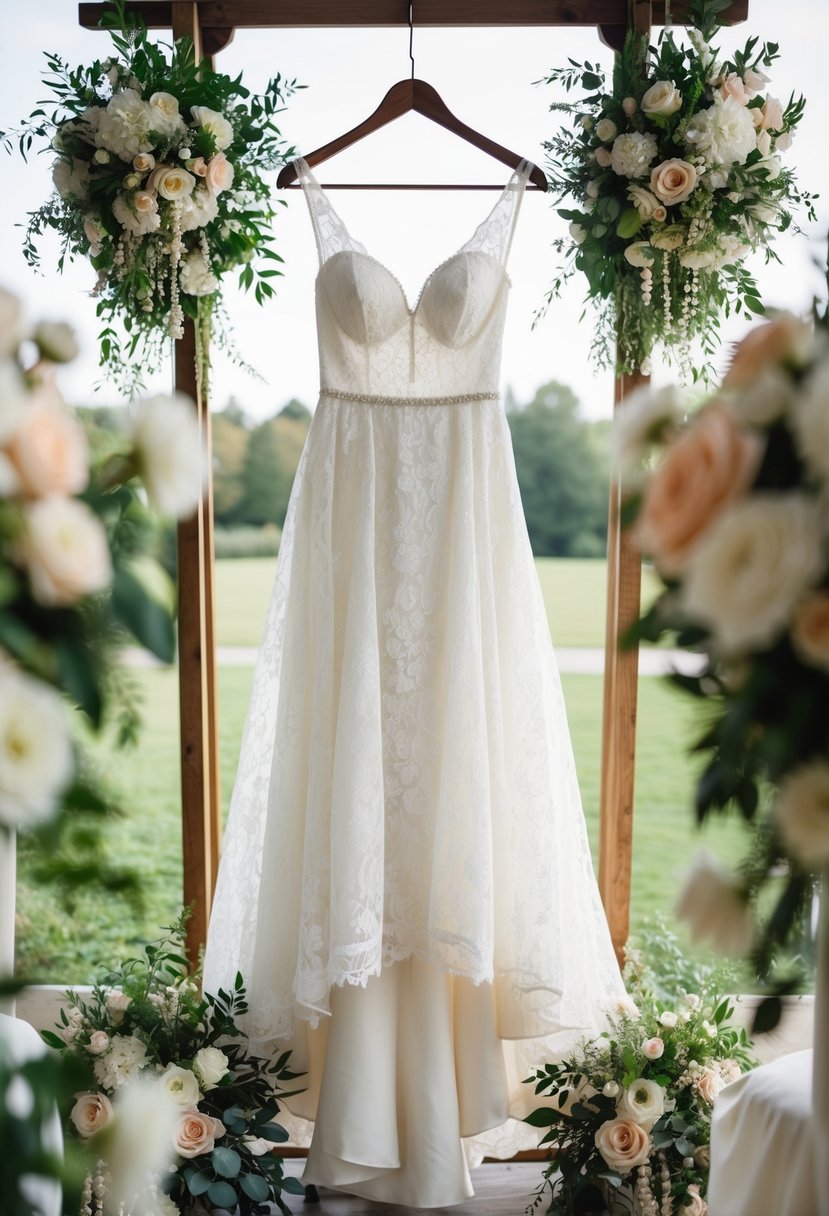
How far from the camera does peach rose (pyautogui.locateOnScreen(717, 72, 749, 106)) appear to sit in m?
2.12

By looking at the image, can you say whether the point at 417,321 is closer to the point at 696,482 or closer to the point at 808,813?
the point at 696,482

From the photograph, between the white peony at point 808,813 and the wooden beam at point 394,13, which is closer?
the white peony at point 808,813

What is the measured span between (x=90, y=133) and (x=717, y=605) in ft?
5.93

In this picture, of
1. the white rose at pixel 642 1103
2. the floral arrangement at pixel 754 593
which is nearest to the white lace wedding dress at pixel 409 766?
the white rose at pixel 642 1103

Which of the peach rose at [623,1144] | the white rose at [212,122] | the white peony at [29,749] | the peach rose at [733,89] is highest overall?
the peach rose at [733,89]

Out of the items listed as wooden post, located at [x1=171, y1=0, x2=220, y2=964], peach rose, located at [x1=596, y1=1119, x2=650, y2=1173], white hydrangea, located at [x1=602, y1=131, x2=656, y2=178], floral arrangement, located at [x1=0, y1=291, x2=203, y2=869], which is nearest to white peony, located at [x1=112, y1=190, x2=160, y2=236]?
wooden post, located at [x1=171, y1=0, x2=220, y2=964]

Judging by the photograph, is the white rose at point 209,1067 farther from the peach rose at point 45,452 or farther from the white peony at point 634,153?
the white peony at point 634,153

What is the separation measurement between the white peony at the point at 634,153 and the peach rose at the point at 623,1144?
1849 millimetres

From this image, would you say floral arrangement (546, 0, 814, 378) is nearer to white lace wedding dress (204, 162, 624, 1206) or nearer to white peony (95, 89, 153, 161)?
white lace wedding dress (204, 162, 624, 1206)

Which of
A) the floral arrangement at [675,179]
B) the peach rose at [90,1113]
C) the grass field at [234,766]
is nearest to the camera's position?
the peach rose at [90,1113]

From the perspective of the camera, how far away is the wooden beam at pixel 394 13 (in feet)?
7.72

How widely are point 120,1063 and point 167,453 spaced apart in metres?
1.57
